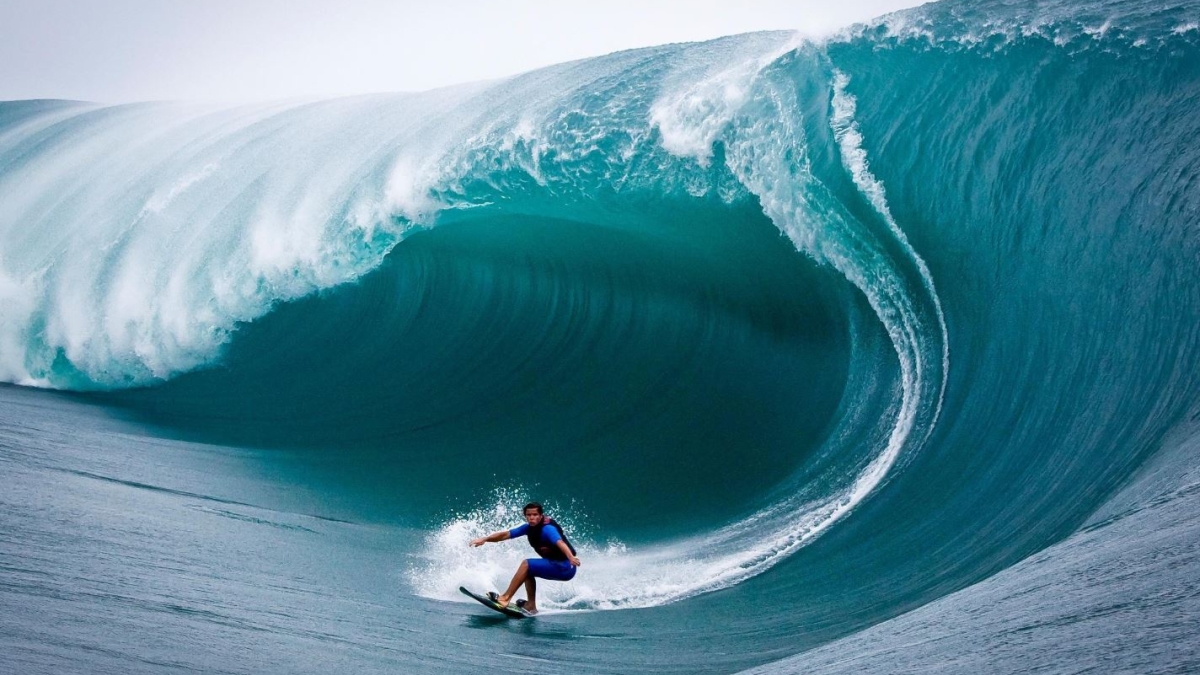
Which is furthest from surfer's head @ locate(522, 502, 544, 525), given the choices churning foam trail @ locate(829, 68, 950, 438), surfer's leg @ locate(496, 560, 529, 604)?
churning foam trail @ locate(829, 68, 950, 438)

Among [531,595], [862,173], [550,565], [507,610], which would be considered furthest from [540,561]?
[862,173]

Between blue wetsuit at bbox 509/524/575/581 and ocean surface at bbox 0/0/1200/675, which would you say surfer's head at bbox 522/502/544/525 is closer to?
blue wetsuit at bbox 509/524/575/581

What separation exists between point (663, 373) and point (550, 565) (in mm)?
3416

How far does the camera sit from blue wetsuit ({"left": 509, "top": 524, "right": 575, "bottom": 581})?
15.0ft

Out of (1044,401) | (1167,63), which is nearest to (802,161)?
(1167,63)

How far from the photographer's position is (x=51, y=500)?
179 inches

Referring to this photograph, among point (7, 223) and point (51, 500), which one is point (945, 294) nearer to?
point (51, 500)

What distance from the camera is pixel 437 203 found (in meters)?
9.84

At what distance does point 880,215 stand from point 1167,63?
7.60ft

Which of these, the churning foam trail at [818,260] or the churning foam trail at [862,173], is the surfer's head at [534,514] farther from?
the churning foam trail at [862,173]

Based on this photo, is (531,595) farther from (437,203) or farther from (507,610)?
(437,203)

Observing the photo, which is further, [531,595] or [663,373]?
[663,373]

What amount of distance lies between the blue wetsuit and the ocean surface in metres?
0.23

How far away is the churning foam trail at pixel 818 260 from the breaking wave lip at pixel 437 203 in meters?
0.02
